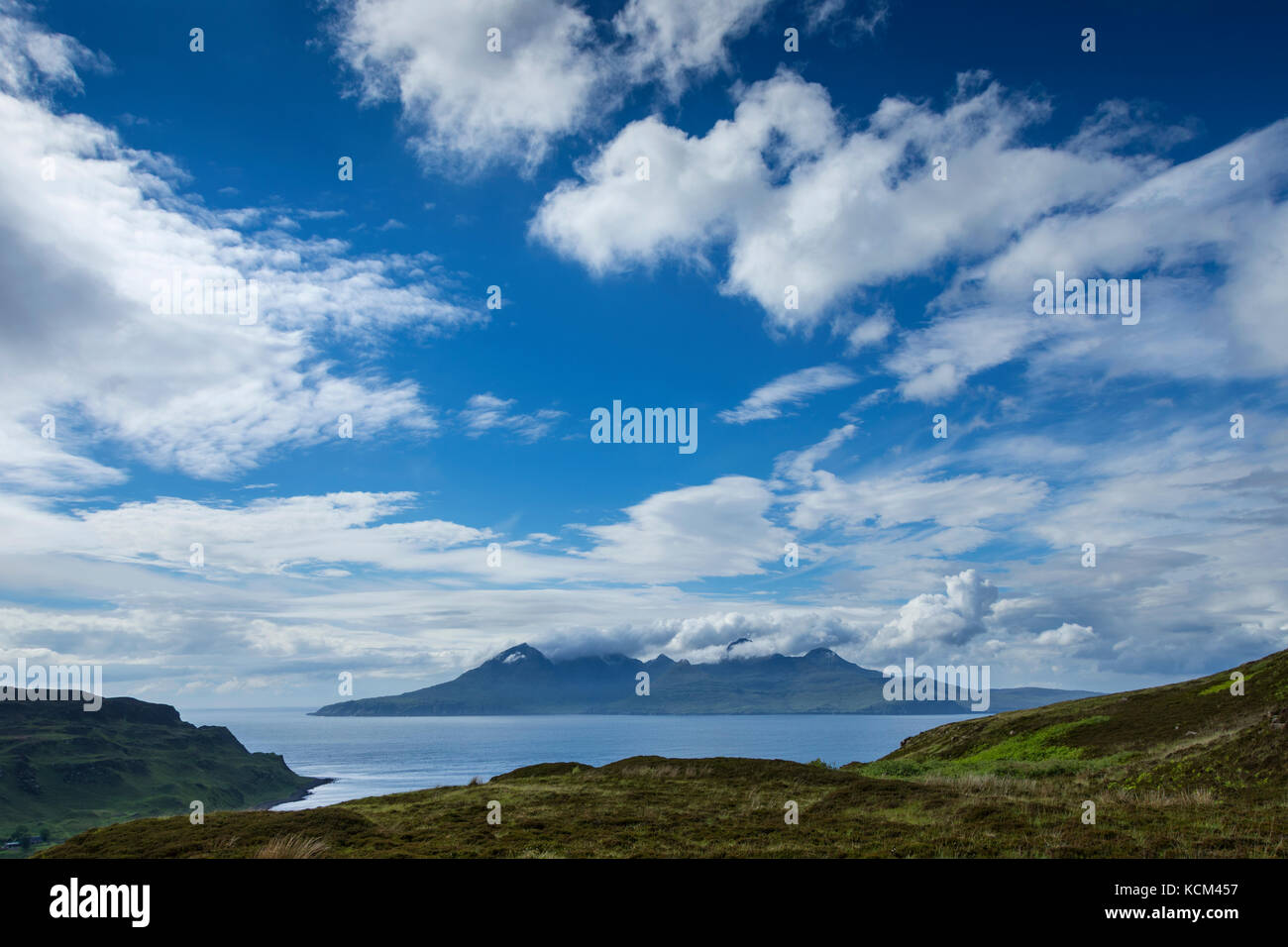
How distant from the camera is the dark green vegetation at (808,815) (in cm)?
2066

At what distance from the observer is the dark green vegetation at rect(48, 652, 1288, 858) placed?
20656 mm

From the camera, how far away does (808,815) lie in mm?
27594

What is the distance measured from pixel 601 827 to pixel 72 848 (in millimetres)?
17123

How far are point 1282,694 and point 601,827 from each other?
42.6 meters
